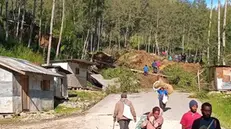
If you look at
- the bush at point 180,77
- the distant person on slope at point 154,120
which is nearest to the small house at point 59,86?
the bush at point 180,77

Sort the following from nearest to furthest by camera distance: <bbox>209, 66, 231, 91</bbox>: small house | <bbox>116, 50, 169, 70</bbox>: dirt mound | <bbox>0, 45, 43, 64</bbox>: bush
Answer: <bbox>209, 66, 231, 91</bbox>: small house
<bbox>0, 45, 43, 64</bbox>: bush
<bbox>116, 50, 169, 70</bbox>: dirt mound

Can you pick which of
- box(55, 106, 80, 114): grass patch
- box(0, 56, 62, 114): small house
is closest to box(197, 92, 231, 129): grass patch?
box(55, 106, 80, 114): grass patch

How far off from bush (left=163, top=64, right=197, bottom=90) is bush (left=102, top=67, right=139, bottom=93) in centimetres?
435

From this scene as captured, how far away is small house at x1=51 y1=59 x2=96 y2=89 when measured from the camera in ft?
126

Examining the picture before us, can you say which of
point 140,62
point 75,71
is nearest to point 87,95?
point 75,71

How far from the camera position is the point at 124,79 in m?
39.7

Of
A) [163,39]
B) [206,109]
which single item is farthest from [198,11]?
[206,109]

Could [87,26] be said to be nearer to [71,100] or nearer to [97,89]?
[97,89]

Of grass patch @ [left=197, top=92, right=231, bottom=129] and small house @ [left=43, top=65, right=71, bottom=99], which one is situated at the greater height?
small house @ [left=43, top=65, right=71, bottom=99]

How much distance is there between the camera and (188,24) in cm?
7769

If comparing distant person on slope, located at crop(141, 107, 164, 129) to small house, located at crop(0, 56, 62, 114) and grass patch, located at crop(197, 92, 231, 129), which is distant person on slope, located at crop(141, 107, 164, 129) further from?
small house, located at crop(0, 56, 62, 114)

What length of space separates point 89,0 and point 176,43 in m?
28.6

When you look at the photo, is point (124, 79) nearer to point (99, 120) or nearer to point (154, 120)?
point (99, 120)

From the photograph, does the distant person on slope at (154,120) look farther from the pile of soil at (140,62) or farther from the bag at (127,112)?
the pile of soil at (140,62)
